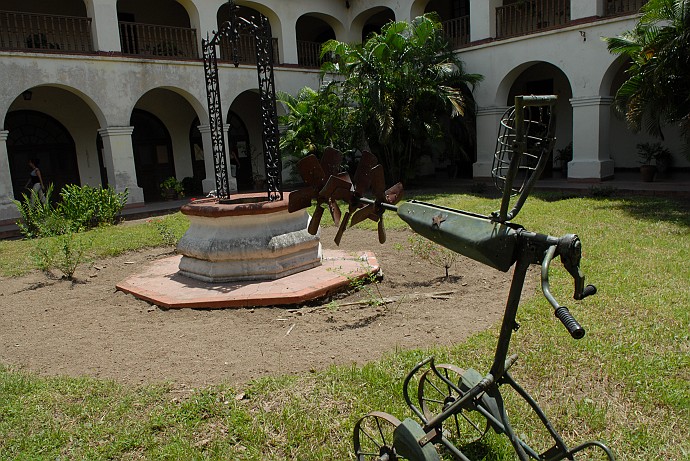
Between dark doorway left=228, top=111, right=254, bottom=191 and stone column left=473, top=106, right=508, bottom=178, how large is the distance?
300 inches

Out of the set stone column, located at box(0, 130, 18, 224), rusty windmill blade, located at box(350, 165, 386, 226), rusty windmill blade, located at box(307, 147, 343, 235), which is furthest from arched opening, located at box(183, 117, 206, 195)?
rusty windmill blade, located at box(350, 165, 386, 226)

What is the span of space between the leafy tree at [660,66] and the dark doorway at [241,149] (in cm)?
1187

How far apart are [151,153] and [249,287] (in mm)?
13037

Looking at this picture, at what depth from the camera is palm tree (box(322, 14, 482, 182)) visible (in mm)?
12680

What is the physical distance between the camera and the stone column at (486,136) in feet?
47.5

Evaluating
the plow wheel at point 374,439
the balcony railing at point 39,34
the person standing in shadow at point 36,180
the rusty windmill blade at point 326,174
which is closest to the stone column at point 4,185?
the person standing in shadow at point 36,180

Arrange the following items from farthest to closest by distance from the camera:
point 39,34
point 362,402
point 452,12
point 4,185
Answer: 1. point 452,12
2. point 39,34
3. point 4,185
4. point 362,402

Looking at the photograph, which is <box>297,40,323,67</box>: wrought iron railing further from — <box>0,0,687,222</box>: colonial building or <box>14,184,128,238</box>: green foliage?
<box>14,184,128,238</box>: green foliage

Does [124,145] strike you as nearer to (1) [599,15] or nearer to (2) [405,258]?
(2) [405,258]

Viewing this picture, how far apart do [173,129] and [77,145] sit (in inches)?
114

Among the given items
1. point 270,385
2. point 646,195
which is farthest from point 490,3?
point 270,385

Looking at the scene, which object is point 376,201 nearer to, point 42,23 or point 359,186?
point 359,186

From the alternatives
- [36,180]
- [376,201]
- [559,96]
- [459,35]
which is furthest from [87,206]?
[559,96]

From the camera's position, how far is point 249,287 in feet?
16.3
